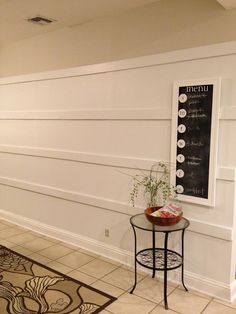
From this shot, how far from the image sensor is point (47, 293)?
2627 mm

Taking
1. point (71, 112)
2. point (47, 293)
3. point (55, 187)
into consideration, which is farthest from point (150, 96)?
point (47, 293)

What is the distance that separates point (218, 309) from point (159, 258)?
632mm

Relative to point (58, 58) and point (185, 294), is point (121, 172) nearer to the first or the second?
point (185, 294)

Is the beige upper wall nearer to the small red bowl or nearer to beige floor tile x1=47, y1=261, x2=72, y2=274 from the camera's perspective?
the small red bowl

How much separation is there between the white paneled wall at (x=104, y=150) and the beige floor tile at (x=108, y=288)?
44 cm

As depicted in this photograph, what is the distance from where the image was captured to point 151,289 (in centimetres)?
273

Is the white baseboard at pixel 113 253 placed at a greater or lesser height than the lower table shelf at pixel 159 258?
lesser

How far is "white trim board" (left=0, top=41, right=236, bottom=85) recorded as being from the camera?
2416 mm

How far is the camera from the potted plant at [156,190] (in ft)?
8.48

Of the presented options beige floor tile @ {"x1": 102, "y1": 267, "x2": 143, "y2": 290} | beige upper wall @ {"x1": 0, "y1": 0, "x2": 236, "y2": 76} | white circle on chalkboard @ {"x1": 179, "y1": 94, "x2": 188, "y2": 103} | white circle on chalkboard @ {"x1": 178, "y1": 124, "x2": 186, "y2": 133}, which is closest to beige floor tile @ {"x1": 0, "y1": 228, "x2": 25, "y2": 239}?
beige floor tile @ {"x1": 102, "y1": 267, "x2": 143, "y2": 290}

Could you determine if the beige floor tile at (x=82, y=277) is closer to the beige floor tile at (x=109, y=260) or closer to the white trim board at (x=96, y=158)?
the beige floor tile at (x=109, y=260)

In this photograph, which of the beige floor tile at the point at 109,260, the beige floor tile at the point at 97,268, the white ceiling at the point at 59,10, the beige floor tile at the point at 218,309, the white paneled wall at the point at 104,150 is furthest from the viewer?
the beige floor tile at the point at 109,260

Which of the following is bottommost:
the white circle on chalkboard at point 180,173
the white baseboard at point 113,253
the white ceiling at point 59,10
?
the white baseboard at point 113,253

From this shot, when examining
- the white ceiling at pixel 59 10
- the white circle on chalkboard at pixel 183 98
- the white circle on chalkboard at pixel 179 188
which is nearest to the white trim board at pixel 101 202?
the white circle on chalkboard at pixel 179 188
